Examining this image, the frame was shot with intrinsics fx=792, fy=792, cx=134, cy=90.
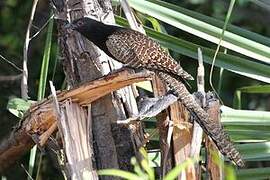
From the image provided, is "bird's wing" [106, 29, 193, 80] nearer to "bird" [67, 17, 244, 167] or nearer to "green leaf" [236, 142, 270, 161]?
"bird" [67, 17, 244, 167]

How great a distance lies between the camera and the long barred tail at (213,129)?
67.4 inches

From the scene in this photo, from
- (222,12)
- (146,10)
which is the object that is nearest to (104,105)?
(146,10)

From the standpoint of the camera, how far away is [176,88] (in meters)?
1.92

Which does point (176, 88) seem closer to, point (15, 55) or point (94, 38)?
point (94, 38)

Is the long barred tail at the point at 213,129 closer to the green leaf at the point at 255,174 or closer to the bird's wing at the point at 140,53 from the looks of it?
the bird's wing at the point at 140,53

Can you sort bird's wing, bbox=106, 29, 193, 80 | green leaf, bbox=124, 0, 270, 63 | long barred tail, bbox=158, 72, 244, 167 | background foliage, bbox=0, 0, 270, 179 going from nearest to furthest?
long barred tail, bbox=158, 72, 244, 167, bird's wing, bbox=106, 29, 193, 80, green leaf, bbox=124, 0, 270, 63, background foliage, bbox=0, 0, 270, 179

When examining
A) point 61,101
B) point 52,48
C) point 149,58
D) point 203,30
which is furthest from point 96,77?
→ point 52,48

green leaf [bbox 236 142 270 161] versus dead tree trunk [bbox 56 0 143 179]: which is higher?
dead tree trunk [bbox 56 0 143 179]

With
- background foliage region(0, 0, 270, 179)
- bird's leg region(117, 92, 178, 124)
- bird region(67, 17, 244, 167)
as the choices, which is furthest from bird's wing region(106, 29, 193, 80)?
background foliage region(0, 0, 270, 179)

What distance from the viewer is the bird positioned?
174 centimetres

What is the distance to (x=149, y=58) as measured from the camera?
2135mm

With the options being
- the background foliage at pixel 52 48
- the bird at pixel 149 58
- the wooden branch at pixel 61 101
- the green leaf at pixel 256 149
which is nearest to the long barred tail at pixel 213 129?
the bird at pixel 149 58

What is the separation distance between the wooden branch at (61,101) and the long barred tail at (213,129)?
0.11 metres

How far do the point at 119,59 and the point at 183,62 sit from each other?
146 cm
